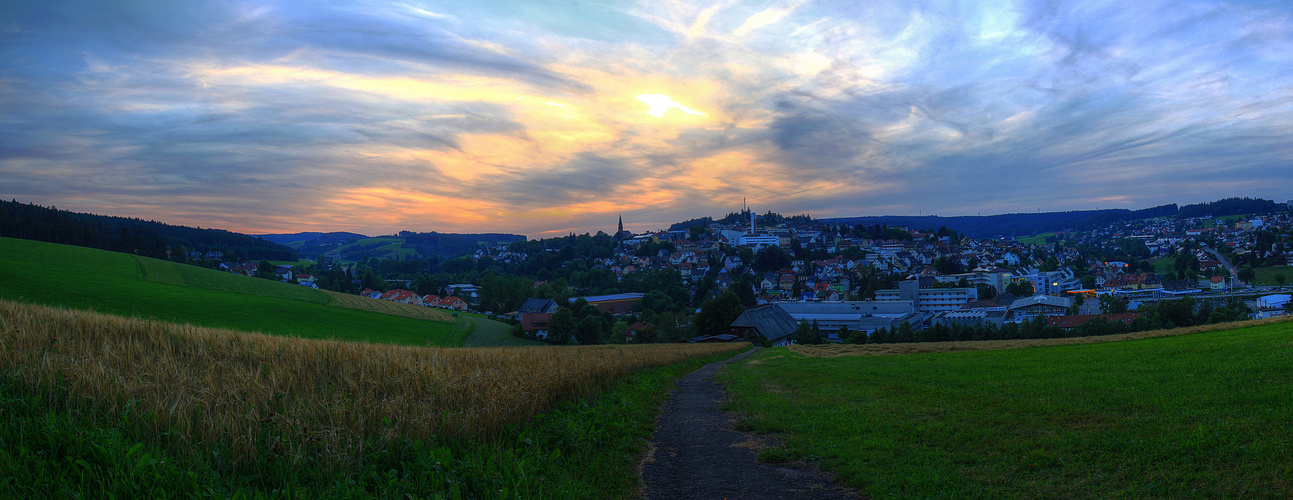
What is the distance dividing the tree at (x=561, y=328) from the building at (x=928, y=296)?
62589mm

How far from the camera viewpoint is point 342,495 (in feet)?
12.7

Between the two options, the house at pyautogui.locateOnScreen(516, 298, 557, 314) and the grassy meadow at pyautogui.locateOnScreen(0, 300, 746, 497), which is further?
the house at pyautogui.locateOnScreen(516, 298, 557, 314)

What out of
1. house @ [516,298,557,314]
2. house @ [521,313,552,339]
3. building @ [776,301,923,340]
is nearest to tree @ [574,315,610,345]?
house @ [521,313,552,339]

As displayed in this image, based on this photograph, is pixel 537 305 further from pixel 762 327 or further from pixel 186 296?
pixel 186 296

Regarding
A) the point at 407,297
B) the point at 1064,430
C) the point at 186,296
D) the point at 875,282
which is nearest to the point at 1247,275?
the point at 875,282

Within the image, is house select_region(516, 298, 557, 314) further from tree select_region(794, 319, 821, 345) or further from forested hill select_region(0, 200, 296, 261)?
forested hill select_region(0, 200, 296, 261)

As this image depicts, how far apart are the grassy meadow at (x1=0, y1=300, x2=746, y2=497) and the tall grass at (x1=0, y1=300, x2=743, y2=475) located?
19 millimetres

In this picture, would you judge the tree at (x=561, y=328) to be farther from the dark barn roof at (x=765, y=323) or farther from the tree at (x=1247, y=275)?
the tree at (x=1247, y=275)

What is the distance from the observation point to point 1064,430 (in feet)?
21.4

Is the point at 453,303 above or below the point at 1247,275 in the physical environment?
below

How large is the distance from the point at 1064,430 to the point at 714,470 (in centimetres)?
393

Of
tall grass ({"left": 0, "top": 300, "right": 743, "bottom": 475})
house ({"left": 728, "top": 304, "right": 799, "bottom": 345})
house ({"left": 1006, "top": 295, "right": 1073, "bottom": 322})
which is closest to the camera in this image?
tall grass ({"left": 0, "top": 300, "right": 743, "bottom": 475})

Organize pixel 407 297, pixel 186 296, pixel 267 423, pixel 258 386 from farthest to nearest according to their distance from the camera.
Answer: pixel 407 297 < pixel 186 296 < pixel 258 386 < pixel 267 423

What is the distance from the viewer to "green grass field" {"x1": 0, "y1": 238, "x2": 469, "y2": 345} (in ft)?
106
